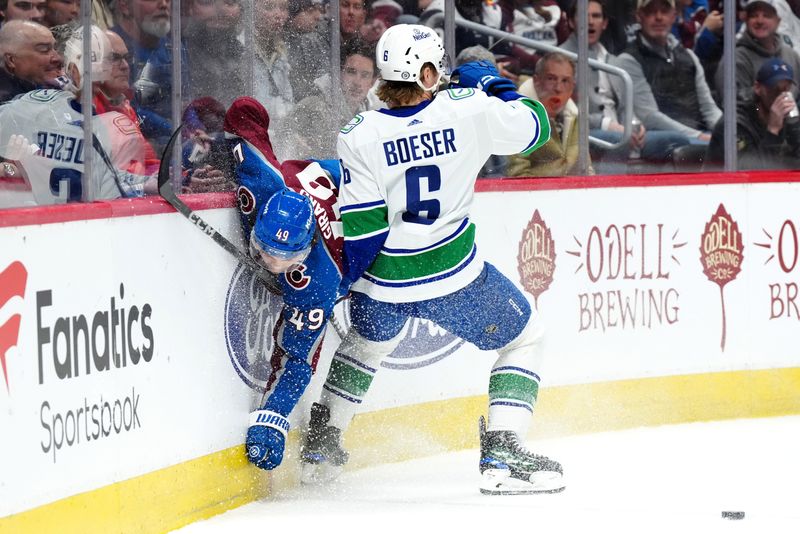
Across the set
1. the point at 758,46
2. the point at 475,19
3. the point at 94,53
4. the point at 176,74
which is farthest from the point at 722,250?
the point at 94,53

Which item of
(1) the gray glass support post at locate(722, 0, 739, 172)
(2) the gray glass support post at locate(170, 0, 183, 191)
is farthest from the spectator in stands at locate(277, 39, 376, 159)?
(1) the gray glass support post at locate(722, 0, 739, 172)

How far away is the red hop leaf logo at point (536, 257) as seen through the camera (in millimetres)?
6238

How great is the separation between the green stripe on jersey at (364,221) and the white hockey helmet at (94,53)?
34.1 inches

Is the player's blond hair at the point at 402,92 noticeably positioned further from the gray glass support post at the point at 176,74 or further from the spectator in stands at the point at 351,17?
the spectator in stands at the point at 351,17

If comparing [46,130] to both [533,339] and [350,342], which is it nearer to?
[350,342]

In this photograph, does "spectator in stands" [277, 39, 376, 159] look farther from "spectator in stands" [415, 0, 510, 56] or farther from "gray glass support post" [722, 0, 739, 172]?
"gray glass support post" [722, 0, 739, 172]

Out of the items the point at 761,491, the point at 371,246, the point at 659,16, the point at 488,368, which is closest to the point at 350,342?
the point at 371,246

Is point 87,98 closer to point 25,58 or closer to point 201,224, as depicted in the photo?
point 25,58

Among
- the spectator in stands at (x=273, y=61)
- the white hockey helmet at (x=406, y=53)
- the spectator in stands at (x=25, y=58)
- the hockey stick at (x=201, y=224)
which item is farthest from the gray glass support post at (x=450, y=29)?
the spectator in stands at (x=25, y=58)

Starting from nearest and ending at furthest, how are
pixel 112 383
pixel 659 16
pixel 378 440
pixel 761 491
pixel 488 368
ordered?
pixel 112 383 → pixel 761 491 → pixel 378 440 → pixel 488 368 → pixel 659 16

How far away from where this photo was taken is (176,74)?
5.13 metres

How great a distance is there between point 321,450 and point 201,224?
92 centimetres

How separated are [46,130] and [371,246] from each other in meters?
1.12

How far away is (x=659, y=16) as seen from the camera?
277 inches
